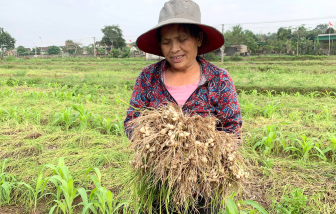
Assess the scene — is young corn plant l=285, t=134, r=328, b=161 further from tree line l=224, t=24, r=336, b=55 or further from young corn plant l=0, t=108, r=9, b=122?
tree line l=224, t=24, r=336, b=55

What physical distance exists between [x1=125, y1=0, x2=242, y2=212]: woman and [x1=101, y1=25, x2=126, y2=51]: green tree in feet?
119

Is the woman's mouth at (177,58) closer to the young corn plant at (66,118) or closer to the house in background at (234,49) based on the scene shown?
the young corn plant at (66,118)

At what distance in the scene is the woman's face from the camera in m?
1.28

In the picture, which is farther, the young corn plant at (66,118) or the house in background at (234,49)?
the house in background at (234,49)

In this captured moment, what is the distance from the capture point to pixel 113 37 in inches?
1393

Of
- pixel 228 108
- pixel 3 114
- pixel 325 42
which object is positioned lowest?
pixel 3 114

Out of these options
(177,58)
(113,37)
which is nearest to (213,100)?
(177,58)

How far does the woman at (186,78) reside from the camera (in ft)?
4.19

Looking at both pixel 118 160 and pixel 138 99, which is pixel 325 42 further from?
pixel 138 99

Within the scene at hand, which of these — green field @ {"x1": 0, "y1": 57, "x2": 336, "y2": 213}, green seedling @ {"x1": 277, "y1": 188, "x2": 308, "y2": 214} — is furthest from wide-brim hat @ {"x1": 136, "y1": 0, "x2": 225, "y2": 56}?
green seedling @ {"x1": 277, "y1": 188, "x2": 308, "y2": 214}

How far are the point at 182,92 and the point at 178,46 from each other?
0.86 ft

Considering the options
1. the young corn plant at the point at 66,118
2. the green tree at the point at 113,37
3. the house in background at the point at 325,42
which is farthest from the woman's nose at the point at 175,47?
the green tree at the point at 113,37

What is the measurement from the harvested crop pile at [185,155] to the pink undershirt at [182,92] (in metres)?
0.34

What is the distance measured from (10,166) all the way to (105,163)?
1.01 meters
